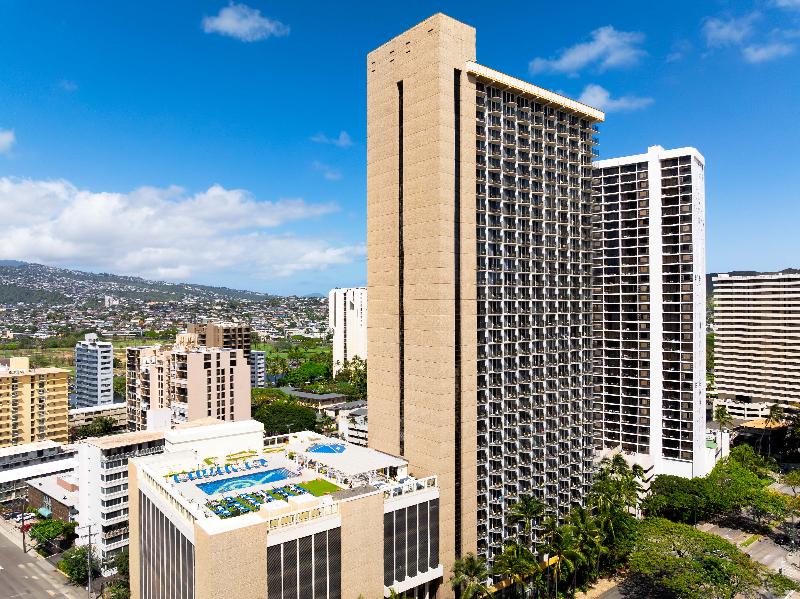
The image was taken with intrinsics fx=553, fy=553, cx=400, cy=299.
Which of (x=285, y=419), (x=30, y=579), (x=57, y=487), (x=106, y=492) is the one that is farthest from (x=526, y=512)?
(x=285, y=419)

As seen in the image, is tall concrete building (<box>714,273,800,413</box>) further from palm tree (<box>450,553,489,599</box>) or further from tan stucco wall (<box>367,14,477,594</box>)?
palm tree (<box>450,553,489,599</box>)

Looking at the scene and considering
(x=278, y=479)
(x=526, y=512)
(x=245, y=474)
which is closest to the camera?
(x=278, y=479)


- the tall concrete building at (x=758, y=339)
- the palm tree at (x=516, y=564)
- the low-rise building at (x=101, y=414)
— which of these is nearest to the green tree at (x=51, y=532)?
the palm tree at (x=516, y=564)

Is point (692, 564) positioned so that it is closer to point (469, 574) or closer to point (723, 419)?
point (469, 574)

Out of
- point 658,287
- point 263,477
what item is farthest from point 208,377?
point 658,287

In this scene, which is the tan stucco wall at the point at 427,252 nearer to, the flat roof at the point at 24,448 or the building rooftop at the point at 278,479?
the building rooftop at the point at 278,479
